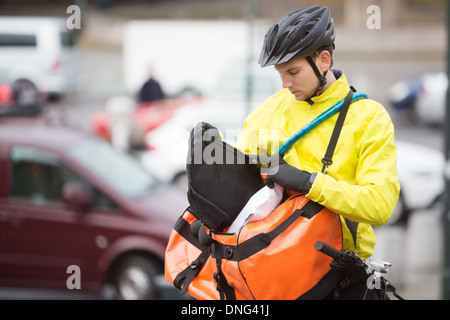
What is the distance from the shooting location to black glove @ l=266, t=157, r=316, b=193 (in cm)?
252

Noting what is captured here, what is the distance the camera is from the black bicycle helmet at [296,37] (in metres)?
2.63

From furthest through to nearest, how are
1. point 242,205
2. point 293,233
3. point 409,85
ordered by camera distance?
1. point 409,85
2. point 242,205
3. point 293,233

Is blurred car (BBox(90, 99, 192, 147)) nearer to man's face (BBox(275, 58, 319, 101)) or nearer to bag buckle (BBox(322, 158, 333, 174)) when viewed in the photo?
man's face (BBox(275, 58, 319, 101))

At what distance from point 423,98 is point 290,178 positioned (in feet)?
50.7

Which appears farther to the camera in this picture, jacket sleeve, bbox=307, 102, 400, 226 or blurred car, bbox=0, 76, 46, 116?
blurred car, bbox=0, 76, 46, 116

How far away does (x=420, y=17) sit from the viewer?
27.1 m

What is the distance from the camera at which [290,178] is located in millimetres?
2549

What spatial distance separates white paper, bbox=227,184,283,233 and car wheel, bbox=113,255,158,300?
3.80 m

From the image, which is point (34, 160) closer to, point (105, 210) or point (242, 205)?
point (105, 210)

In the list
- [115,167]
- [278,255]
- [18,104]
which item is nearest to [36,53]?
[18,104]

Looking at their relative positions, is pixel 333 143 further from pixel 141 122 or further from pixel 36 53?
pixel 36 53

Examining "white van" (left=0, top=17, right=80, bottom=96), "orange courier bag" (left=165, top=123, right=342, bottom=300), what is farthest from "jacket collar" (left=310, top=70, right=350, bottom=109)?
"white van" (left=0, top=17, right=80, bottom=96)
